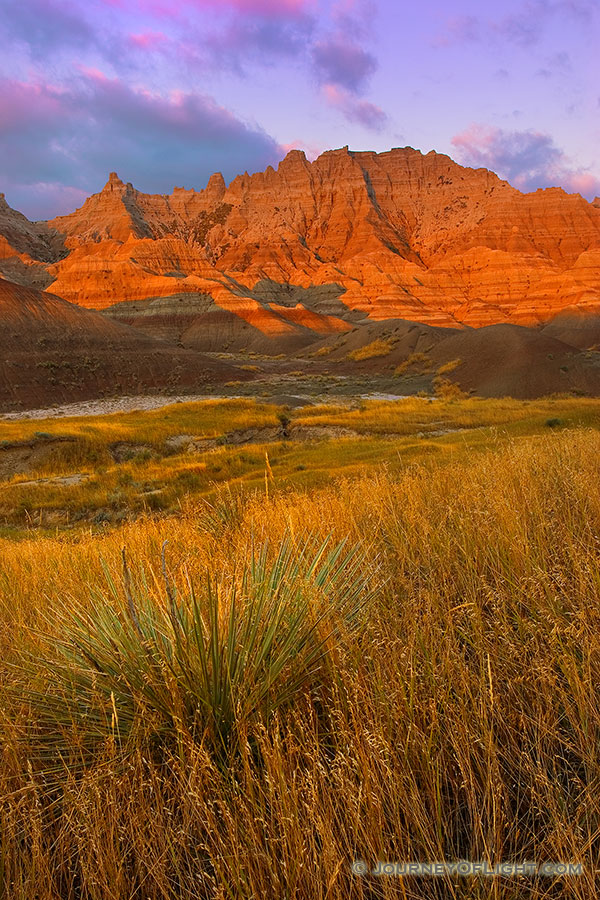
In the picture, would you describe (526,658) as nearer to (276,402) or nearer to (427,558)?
(427,558)

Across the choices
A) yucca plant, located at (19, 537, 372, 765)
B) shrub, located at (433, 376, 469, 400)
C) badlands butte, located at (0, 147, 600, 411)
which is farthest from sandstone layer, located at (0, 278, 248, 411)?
yucca plant, located at (19, 537, 372, 765)

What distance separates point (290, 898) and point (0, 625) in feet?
10.6

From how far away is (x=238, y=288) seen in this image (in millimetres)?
131500

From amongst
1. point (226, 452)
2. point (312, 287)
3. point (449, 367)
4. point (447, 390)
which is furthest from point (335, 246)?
point (226, 452)

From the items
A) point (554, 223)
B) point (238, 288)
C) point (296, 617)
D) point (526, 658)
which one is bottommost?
point (526, 658)

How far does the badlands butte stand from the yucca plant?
146 feet

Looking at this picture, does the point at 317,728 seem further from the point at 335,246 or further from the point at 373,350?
the point at 335,246

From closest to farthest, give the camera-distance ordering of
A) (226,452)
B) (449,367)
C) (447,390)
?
1. (226,452)
2. (447,390)
3. (449,367)

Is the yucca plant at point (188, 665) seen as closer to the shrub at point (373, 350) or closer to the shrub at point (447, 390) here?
the shrub at point (447, 390)

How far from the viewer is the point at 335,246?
6462 inches

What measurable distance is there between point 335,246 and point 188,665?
174m

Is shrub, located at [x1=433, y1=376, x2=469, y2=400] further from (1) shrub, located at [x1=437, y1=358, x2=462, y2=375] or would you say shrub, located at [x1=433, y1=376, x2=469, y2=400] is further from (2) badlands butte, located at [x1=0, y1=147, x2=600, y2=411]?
(1) shrub, located at [x1=437, y1=358, x2=462, y2=375]

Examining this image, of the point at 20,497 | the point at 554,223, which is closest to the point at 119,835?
the point at 20,497

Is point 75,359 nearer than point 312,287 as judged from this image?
Yes
